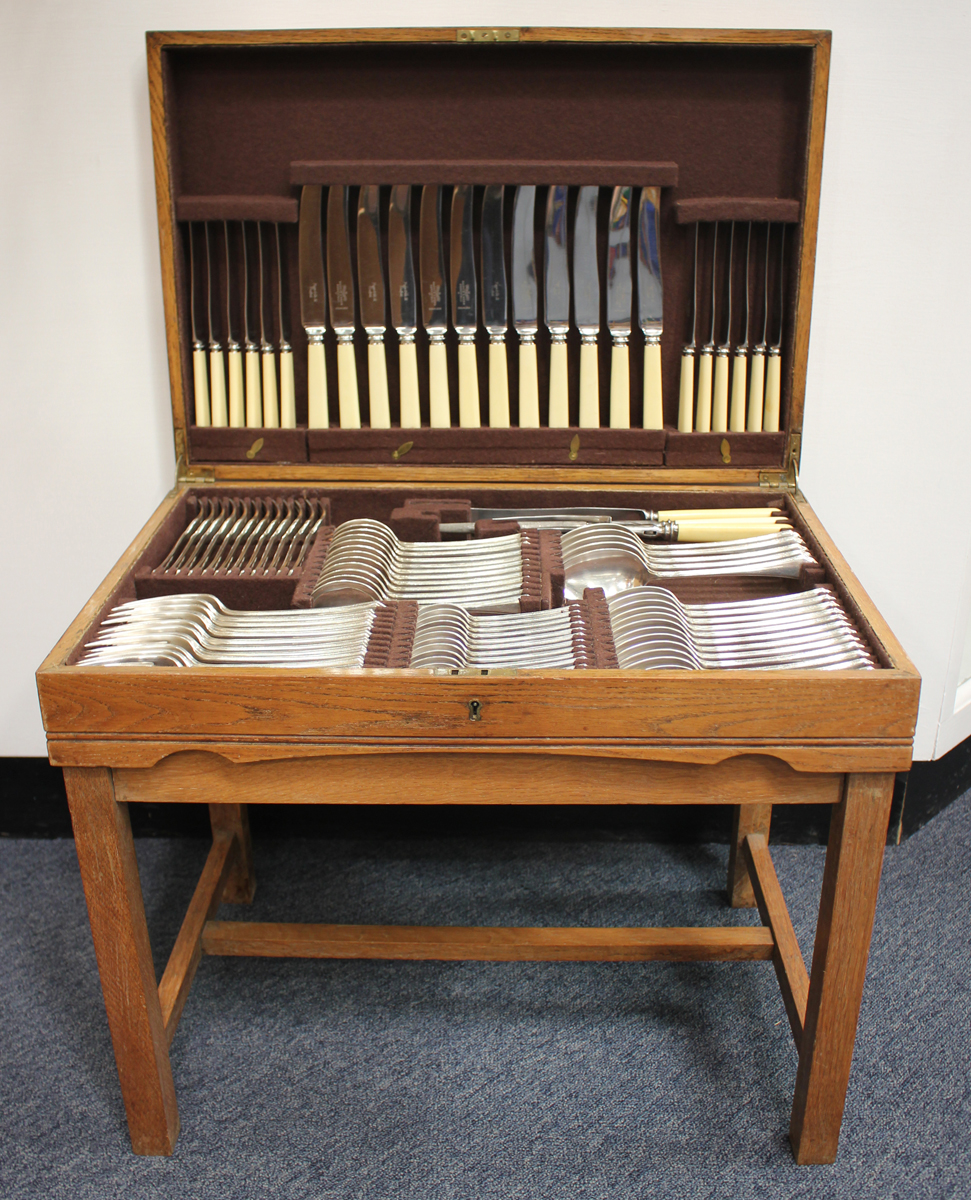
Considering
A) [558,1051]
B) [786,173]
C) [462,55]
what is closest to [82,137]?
[462,55]

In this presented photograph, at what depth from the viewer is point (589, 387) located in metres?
1.99

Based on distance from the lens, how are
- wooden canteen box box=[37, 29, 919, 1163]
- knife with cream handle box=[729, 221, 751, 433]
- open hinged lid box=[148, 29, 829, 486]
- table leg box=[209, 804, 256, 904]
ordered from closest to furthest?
wooden canteen box box=[37, 29, 919, 1163] < open hinged lid box=[148, 29, 829, 486] < knife with cream handle box=[729, 221, 751, 433] < table leg box=[209, 804, 256, 904]

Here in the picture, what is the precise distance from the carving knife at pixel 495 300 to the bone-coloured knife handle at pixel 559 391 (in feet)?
0.28

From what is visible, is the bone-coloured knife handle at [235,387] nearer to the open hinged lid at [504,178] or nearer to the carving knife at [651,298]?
A: the open hinged lid at [504,178]

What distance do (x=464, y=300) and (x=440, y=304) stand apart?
0.15ft

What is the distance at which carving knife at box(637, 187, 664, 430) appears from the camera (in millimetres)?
1909

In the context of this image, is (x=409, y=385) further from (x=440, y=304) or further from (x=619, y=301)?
(x=619, y=301)

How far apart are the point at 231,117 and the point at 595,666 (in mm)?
1215

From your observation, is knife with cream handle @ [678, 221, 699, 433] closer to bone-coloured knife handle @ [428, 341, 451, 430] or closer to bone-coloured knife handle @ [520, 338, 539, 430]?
bone-coloured knife handle @ [520, 338, 539, 430]

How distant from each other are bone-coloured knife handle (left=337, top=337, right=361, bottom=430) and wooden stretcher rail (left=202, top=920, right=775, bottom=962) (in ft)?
3.09

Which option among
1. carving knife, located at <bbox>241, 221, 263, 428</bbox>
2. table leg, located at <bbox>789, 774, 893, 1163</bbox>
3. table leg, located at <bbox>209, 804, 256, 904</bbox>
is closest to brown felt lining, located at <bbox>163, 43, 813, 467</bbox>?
carving knife, located at <bbox>241, 221, 263, 428</bbox>

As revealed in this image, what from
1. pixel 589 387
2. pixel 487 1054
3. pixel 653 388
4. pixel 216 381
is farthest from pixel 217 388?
pixel 487 1054

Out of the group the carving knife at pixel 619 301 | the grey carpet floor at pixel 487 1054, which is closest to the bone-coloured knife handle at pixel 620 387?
the carving knife at pixel 619 301

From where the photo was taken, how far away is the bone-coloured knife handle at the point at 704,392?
1.98 m
